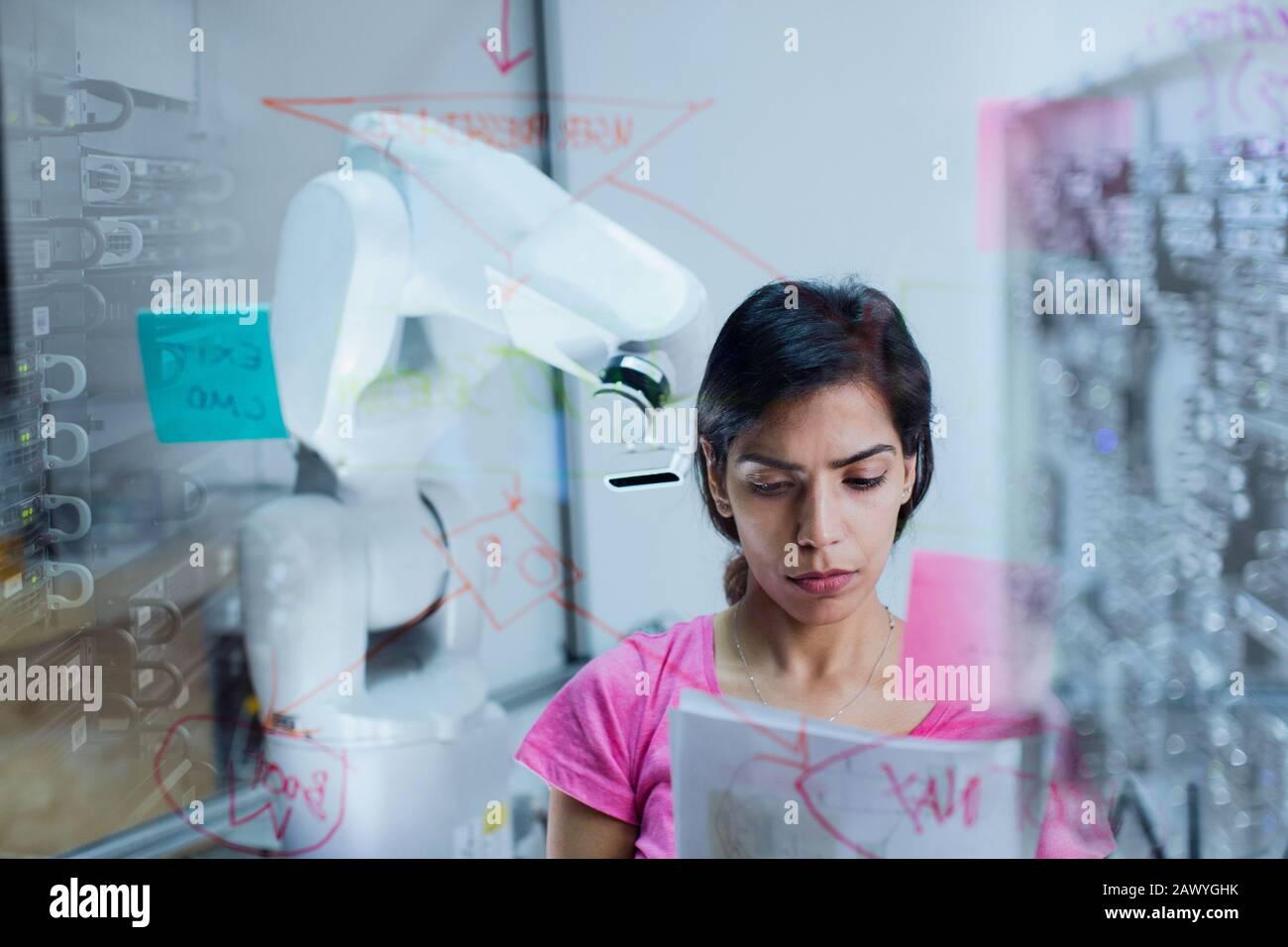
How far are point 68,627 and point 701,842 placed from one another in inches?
28.5

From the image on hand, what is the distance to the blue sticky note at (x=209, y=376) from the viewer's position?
1226 mm

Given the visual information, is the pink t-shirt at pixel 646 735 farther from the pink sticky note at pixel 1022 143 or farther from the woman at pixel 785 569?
the pink sticky note at pixel 1022 143

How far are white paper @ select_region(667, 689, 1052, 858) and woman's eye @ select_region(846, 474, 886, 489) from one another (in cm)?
25

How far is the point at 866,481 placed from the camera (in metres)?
1.16

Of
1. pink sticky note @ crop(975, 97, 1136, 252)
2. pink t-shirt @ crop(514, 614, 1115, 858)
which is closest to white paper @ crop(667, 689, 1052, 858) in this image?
pink t-shirt @ crop(514, 614, 1115, 858)

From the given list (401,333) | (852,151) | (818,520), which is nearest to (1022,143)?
(852,151)

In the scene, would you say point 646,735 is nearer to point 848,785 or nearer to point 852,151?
point 848,785

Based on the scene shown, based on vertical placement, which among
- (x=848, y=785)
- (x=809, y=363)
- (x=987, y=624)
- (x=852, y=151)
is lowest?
(x=848, y=785)

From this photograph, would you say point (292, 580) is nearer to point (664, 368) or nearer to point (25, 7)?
point (664, 368)

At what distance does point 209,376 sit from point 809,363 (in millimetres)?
627

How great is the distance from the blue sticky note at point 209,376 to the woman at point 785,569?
441 mm

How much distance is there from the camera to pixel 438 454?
123 centimetres
